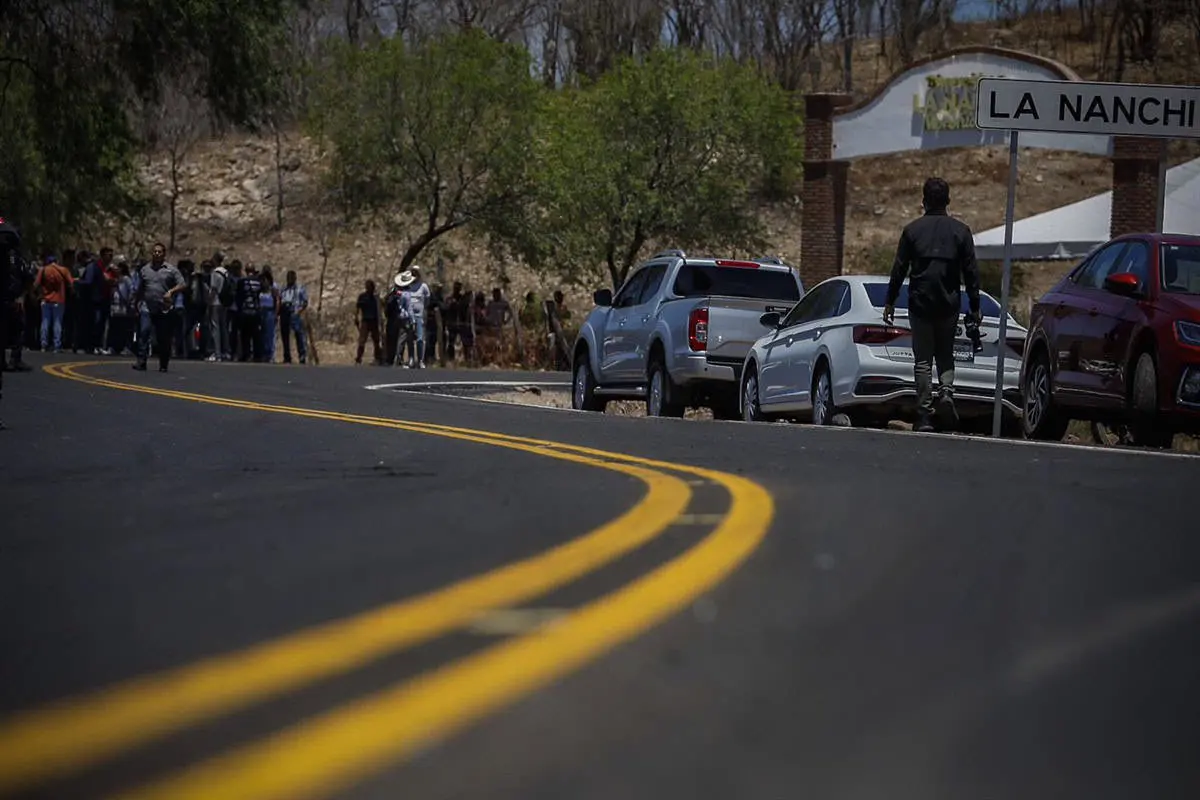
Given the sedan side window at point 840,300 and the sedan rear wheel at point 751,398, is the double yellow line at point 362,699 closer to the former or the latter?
the sedan side window at point 840,300

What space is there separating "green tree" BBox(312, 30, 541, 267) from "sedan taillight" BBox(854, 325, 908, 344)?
113 ft

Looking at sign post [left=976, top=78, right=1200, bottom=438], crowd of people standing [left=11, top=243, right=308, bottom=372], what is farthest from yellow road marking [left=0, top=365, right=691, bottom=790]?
crowd of people standing [left=11, top=243, right=308, bottom=372]

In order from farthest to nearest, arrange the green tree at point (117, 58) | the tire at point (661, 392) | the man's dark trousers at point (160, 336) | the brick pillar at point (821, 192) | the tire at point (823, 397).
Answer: the brick pillar at point (821, 192)
the green tree at point (117, 58)
the man's dark trousers at point (160, 336)
the tire at point (661, 392)
the tire at point (823, 397)

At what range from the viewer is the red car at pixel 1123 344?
1363cm

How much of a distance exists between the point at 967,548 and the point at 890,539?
304 millimetres

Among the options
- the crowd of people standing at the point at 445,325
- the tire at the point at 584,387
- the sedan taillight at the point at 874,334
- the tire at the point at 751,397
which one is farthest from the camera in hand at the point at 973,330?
the crowd of people standing at the point at 445,325

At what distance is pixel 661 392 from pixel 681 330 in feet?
2.50

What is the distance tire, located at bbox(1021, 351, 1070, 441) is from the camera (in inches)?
612

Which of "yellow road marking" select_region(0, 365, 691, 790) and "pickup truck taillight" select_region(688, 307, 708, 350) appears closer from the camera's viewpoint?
"yellow road marking" select_region(0, 365, 691, 790)

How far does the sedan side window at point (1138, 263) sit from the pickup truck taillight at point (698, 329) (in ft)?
17.2

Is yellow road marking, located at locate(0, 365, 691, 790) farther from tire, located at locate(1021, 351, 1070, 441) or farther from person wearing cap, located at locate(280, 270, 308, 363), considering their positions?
person wearing cap, located at locate(280, 270, 308, 363)

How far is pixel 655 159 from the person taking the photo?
4750 centimetres

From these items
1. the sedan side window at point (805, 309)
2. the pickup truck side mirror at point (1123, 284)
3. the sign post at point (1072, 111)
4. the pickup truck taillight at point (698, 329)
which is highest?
the sign post at point (1072, 111)

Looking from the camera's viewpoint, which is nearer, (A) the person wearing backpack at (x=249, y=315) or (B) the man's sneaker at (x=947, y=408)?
(B) the man's sneaker at (x=947, y=408)
